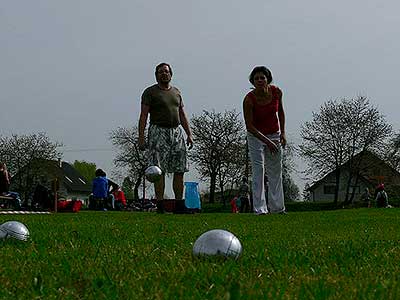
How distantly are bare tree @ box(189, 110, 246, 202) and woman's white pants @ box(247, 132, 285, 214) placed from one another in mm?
45424

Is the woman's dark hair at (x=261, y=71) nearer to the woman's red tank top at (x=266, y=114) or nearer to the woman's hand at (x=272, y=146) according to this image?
the woman's red tank top at (x=266, y=114)

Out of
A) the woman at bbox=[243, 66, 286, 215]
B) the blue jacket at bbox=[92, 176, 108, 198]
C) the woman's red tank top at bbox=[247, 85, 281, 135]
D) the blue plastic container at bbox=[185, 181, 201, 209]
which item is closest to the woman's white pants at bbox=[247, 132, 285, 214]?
the woman at bbox=[243, 66, 286, 215]

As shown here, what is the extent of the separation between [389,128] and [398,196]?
28.8 feet

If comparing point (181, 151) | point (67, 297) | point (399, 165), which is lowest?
point (67, 297)

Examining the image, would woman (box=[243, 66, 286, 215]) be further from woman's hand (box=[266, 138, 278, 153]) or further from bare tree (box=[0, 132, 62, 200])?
bare tree (box=[0, 132, 62, 200])

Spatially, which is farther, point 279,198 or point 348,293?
point 279,198

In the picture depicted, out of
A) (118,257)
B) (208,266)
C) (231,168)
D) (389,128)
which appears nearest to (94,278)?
(208,266)

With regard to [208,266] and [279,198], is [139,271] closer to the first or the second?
[208,266]

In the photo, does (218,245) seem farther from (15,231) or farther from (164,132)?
(164,132)

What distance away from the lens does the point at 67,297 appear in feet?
6.98

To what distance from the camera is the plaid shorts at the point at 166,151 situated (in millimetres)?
10414

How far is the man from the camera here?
1043 cm

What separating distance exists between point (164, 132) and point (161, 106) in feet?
1.35

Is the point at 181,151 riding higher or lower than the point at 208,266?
higher
